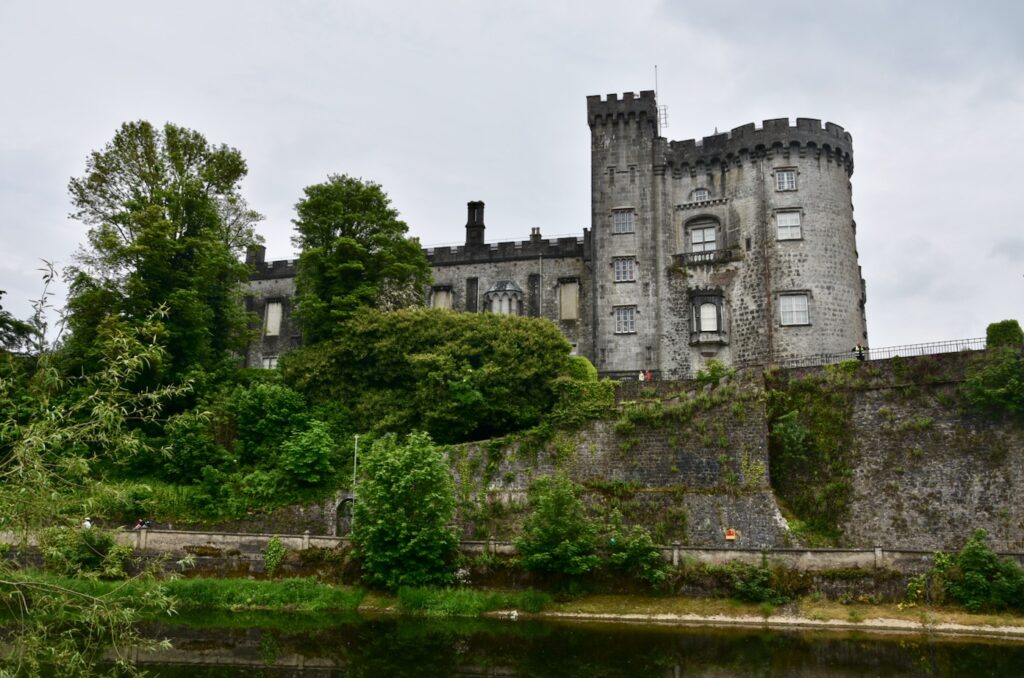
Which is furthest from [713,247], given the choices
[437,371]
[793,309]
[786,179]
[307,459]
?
[307,459]

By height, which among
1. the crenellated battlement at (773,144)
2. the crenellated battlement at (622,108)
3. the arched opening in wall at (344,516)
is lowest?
the arched opening in wall at (344,516)

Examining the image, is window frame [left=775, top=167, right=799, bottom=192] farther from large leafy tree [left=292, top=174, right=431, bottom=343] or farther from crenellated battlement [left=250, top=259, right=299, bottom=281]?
crenellated battlement [left=250, top=259, right=299, bottom=281]

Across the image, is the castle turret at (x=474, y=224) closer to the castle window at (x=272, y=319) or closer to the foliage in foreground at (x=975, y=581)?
the castle window at (x=272, y=319)

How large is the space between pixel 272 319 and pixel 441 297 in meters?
10.6

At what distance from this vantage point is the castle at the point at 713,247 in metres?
39.5

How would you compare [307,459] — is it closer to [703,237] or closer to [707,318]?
[707,318]

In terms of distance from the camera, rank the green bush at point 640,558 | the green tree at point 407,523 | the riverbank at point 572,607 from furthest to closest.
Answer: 1. the green tree at point 407,523
2. the green bush at point 640,558
3. the riverbank at point 572,607

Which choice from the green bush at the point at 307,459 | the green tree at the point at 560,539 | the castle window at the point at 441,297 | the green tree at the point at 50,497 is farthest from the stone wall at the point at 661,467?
the green tree at the point at 50,497

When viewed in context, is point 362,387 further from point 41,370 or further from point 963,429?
point 41,370

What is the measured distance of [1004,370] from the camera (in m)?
27.5

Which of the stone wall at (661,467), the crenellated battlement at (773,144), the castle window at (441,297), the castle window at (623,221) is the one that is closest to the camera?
the stone wall at (661,467)

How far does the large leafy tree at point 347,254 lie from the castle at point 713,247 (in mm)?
9698

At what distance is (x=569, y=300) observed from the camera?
46.3 metres

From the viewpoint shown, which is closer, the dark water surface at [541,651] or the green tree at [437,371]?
the dark water surface at [541,651]
